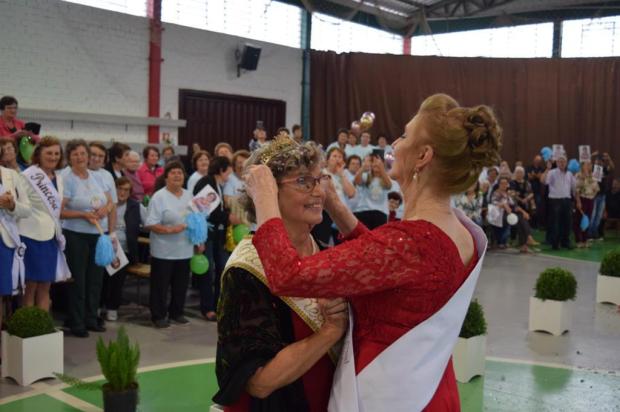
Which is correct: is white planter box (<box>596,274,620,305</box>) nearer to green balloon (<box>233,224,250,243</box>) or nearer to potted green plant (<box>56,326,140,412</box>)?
green balloon (<box>233,224,250,243</box>)

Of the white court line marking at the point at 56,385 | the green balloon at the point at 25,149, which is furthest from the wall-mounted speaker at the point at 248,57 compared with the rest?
the white court line marking at the point at 56,385

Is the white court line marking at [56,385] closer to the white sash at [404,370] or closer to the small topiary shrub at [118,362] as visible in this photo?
the small topiary shrub at [118,362]

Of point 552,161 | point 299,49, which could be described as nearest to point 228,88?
point 299,49

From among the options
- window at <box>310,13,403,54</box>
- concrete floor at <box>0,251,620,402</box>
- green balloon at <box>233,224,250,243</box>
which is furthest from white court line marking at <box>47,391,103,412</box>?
window at <box>310,13,403,54</box>

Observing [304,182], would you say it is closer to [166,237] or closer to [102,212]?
[102,212]

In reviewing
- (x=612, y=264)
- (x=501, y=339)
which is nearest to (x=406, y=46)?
(x=612, y=264)

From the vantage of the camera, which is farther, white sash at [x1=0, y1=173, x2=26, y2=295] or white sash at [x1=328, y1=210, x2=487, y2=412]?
white sash at [x1=0, y1=173, x2=26, y2=295]

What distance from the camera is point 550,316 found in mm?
5812

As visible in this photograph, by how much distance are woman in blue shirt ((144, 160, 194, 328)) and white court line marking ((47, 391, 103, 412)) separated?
1.61 metres

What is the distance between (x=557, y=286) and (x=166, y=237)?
3.39 m

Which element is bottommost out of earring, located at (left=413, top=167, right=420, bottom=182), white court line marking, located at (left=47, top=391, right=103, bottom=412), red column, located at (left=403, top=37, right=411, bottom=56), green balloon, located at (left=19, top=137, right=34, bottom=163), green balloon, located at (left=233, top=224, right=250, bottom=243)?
white court line marking, located at (left=47, top=391, right=103, bottom=412)

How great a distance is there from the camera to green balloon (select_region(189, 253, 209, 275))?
19.2 feet

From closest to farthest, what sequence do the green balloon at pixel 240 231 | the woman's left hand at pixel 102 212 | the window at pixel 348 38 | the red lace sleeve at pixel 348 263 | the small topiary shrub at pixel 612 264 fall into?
1. the red lace sleeve at pixel 348 263
2. the woman's left hand at pixel 102 212
3. the green balloon at pixel 240 231
4. the small topiary shrub at pixel 612 264
5. the window at pixel 348 38

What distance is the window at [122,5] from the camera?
10.3 meters
